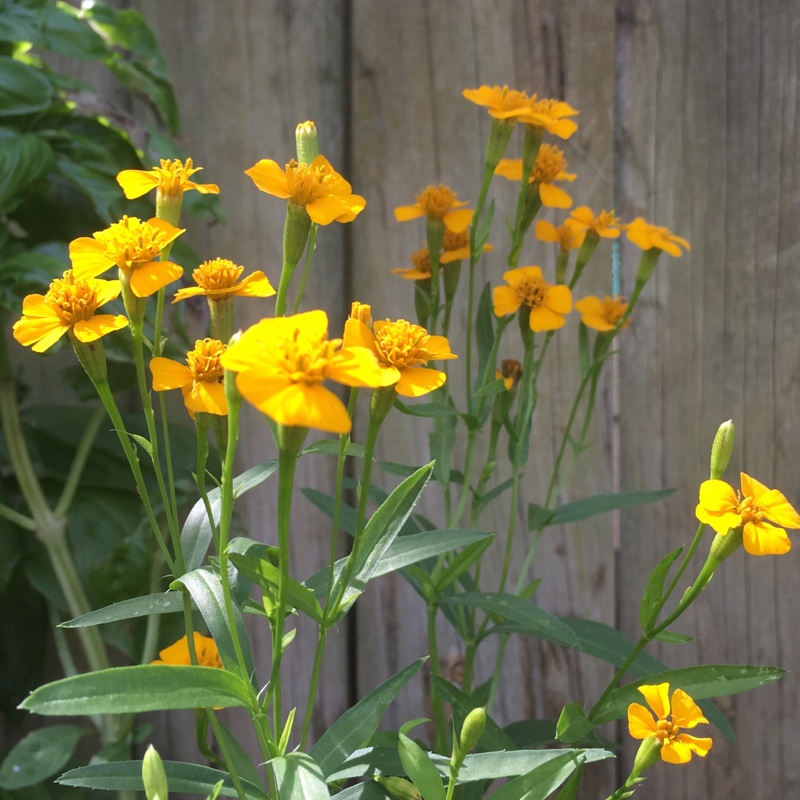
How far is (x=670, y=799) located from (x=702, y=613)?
24 cm

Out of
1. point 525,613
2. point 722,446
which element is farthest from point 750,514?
point 525,613

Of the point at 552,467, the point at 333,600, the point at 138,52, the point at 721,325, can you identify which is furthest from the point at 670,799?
the point at 138,52

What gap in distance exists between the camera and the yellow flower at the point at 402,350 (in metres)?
0.45

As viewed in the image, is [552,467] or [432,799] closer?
[432,799]

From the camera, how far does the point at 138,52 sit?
0.87m

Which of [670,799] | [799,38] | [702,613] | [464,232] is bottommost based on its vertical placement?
[670,799]

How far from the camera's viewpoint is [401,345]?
47 cm

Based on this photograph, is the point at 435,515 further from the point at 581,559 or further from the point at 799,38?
the point at 799,38

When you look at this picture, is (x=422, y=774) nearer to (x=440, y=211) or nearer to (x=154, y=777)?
(x=154, y=777)

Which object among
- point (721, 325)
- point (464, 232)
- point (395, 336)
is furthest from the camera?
point (721, 325)

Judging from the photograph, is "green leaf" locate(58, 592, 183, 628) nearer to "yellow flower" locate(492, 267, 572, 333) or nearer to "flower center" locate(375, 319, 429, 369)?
"flower center" locate(375, 319, 429, 369)

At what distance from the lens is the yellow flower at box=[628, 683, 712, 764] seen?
19.4 inches

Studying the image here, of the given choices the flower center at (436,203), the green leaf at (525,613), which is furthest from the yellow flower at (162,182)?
the green leaf at (525,613)

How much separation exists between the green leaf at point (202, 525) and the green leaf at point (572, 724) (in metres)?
0.27
